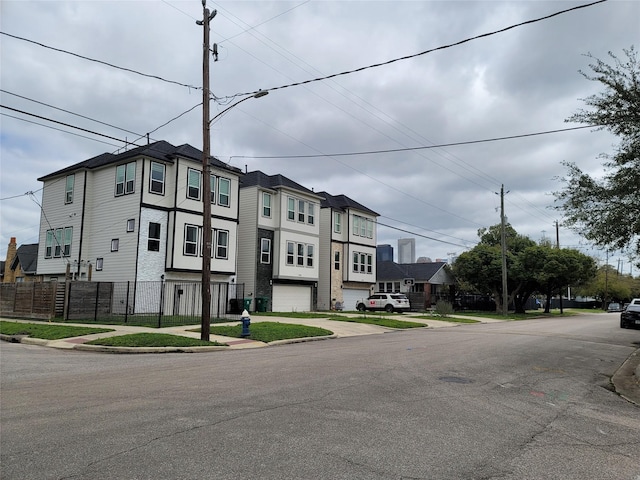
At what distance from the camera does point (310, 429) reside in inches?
241

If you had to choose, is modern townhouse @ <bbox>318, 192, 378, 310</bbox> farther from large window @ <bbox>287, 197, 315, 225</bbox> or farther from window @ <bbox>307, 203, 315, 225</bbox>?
large window @ <bbox>287, 197, 315, 225</bbox>

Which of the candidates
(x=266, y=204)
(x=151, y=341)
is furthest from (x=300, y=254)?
(x=151, y=341)

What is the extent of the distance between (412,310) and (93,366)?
37.8 metres

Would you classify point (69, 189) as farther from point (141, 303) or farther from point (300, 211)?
point (300, 211)

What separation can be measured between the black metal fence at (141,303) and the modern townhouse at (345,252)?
1124 centimetres

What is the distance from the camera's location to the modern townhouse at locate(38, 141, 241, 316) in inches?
1125

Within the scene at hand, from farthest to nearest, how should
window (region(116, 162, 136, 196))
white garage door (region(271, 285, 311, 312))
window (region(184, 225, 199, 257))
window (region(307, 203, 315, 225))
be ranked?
window (region(307, 203, 315, 225)), white garage door (region(271, 285, 311, 312)), window (region(184, 225, 199, 257)), window (region(116, 162, 136, 196))

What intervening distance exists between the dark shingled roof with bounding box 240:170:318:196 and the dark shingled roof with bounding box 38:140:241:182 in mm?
3545

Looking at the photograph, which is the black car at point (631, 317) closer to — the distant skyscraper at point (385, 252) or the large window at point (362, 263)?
the large window at point (362, 263)

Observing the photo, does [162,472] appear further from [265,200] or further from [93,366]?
[265,200]

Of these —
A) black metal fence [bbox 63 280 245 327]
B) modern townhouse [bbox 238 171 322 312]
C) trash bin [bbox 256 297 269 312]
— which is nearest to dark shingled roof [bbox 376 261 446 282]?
modern townhouse [bbox 238 171 322 312]

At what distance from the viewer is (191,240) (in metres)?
30.3

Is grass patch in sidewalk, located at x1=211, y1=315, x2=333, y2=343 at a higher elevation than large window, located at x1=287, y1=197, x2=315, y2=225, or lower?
lower

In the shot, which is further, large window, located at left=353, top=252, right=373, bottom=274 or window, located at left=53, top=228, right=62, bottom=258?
large window, located at left=353, top=252, right=373, bottom=274
